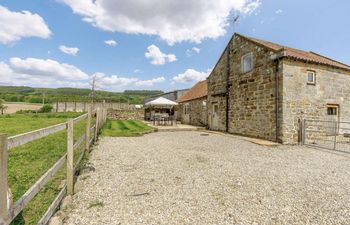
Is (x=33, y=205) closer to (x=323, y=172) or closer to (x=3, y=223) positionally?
(x=3, y=223)

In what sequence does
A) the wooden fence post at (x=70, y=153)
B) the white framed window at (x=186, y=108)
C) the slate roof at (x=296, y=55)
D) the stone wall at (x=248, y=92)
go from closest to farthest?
the wooden fence post at (x=70, y=153) < the slate roof at (x=296, y=55) < the stone wall at (x=248, y=92) < the white framed window at (x=186, y=108)

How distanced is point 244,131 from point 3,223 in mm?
11874

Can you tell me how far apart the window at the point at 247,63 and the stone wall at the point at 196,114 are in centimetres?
553

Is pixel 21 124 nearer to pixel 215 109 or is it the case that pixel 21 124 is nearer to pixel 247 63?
pixel 215 109

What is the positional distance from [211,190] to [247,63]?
9882 millimetres

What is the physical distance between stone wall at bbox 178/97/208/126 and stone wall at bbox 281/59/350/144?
24.6ft

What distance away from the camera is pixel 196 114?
61.9ft

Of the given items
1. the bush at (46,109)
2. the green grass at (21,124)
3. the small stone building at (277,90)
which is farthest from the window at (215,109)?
the bush at (46,109)

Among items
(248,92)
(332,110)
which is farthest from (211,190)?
(332,110)

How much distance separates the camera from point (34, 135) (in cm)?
232

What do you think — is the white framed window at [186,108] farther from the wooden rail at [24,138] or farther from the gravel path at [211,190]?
the wooden rail at [24,138]

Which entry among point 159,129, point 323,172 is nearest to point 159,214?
point 323,172

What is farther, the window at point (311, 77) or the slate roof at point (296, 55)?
the window at point (311, 77)

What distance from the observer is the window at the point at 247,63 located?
1161 cm
